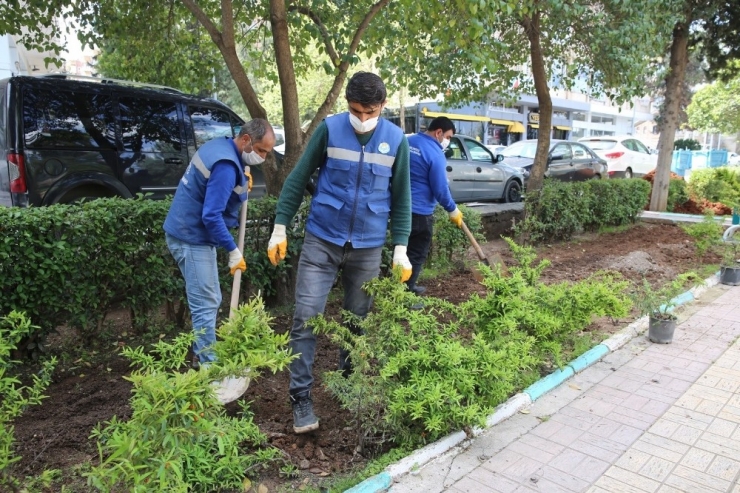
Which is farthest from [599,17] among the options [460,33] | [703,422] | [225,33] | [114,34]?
[114,34]

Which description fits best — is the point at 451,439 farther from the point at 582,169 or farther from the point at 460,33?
the point at 582,169

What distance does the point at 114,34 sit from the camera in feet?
23.9

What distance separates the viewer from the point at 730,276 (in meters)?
6.72

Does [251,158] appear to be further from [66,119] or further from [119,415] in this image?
[66,119]

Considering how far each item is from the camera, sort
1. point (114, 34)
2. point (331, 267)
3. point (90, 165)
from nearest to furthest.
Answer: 1. point (331, 267)
2. point (90, 165)
3. point (114, 34)

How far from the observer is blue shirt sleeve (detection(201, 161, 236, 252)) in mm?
3332

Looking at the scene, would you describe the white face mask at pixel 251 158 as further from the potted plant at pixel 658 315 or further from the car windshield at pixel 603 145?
the car windshield at pixel 603 145

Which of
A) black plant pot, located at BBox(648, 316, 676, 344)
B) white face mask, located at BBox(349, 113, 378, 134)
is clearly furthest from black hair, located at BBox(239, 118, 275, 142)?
black plant pot, located at BBox(648, 316, 676, 344)

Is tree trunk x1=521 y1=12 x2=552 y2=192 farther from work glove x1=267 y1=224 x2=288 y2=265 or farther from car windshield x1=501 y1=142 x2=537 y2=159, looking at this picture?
work glove x1=267 y1=224 x2=288 y2=265

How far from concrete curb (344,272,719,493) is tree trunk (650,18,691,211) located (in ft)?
24.4

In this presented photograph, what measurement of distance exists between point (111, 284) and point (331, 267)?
6.03 ft

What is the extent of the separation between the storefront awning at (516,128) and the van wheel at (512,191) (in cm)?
2218

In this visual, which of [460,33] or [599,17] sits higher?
[599,17]

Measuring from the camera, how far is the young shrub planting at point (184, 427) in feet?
6.19
